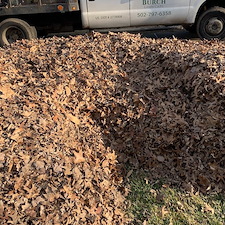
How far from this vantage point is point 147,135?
436 centimetres

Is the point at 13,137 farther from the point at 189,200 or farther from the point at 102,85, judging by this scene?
the point at 189,200

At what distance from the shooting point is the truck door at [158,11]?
8.62 metres

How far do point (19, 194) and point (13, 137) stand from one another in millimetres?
779

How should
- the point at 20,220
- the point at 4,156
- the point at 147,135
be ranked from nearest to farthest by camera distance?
the point at 20,220, the point at 4,156, the point at 147,135

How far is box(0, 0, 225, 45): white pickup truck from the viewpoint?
27.9 ft

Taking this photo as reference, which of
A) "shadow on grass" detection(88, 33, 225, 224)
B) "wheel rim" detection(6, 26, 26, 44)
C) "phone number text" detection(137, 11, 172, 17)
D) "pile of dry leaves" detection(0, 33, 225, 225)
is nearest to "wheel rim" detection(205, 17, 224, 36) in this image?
"phone number text" detection(137, 11, 172, 17)

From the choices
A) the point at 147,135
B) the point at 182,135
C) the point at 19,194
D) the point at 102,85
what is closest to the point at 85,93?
the point at 102,85

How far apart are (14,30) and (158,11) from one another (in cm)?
409

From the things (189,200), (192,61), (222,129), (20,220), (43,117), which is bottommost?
(189,200)

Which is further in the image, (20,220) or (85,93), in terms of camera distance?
(85,93)

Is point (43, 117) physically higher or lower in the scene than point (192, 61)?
lower

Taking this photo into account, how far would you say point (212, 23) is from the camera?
347 inches

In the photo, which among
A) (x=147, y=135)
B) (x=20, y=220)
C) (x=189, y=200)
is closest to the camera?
(x=20, y=220)

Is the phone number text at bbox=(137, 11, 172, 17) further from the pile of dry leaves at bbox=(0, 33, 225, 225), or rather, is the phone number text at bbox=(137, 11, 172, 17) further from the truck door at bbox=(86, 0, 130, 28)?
the pile of dry leaves at bbox=(0, 33, 225, 225)
